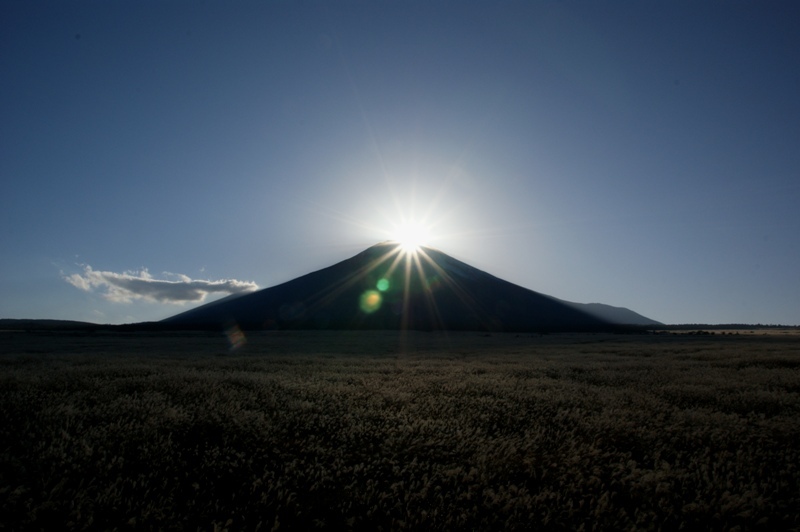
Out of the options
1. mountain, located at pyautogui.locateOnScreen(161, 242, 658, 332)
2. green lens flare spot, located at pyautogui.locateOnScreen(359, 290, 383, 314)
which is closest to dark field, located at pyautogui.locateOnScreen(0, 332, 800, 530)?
mountain, located at pyautogui.locateOnScreen(161, 242, 658, 332)

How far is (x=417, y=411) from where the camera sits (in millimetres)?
9391

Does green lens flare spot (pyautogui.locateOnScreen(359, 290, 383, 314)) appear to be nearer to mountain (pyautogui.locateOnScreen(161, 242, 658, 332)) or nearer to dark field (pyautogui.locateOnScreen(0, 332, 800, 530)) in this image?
mountain (pyautogui.locateOnScreen(161, 242, 658, 332))

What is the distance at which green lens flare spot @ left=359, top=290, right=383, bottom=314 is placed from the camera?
15925cm

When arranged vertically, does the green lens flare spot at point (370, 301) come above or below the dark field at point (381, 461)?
above

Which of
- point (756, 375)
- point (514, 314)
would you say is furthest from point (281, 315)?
point (756, 375)

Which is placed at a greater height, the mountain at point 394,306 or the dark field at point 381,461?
the mountain at point 394,306

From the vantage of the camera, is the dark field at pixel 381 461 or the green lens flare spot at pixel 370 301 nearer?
the dark field at pixel 381 461

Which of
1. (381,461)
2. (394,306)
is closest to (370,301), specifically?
(394,306)

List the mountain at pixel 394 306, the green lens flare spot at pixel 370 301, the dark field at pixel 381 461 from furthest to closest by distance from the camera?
1. the green lens flare spot at pixel 370 301
2. the mountain at pixel 394 306
3. the dark field at pixel 381 461

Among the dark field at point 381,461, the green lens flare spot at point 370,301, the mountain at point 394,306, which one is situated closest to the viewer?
the dark field at point 381,461

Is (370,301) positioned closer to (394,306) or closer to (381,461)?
(394,306)

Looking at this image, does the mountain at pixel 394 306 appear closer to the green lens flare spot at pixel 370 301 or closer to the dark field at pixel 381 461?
the green lens flare spot at pixel 370 301

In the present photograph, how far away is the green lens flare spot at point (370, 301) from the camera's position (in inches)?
6270

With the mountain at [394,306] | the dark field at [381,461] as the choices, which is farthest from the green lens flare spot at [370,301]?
the dark field at [381,461]
